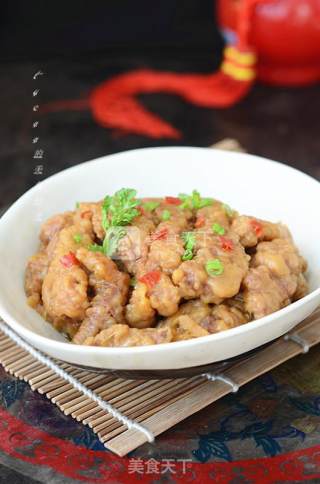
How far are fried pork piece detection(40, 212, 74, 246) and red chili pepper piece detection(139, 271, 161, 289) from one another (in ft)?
1.47

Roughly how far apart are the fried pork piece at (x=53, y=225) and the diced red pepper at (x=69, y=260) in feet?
0.75

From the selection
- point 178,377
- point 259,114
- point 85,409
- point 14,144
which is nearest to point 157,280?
point 178,377

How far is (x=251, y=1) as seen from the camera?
4555mm

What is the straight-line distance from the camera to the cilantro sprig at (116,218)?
→ 90.5 inches

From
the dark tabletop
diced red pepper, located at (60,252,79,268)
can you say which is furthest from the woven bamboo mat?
the dark tabletop

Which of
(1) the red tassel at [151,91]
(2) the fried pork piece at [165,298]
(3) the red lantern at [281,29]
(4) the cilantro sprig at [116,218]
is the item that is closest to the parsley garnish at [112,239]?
(4) the cilantro sprig at [116,218]

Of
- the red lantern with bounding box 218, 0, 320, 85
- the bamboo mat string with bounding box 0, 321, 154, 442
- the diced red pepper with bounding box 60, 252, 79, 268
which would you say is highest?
the red lantern with bounding box 218, 0, 320, 85

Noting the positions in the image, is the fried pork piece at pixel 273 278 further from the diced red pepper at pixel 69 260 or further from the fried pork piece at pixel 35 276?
the fried pork piece at pixel 35 276

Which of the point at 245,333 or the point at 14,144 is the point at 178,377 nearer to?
the point at 245,333

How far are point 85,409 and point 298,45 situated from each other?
10.7 feet

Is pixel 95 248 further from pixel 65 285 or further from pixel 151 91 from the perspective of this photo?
pixel 151 91

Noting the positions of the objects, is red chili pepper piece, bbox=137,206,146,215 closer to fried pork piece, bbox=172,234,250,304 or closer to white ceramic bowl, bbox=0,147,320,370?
fried pork piece, bbox=172,234,250,304

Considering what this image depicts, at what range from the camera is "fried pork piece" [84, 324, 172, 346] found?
6.72ft

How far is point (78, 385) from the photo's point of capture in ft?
7.53
